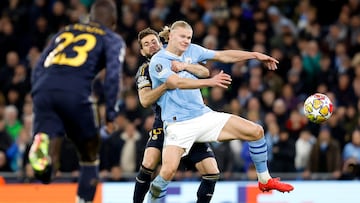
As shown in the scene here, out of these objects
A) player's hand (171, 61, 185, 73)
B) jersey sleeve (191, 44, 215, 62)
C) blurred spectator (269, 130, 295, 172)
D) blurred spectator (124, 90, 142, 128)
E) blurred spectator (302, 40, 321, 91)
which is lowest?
blurred spectator (269, 130, 295, 172)

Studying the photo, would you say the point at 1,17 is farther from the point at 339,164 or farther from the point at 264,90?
the point at 339,164

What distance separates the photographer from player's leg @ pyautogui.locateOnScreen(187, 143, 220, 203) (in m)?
11.5

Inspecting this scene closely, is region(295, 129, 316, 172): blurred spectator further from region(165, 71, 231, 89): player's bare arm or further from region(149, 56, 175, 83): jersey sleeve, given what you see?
region(165, 71, 231, 89): player's bare arm

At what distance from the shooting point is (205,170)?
1159 centimetres

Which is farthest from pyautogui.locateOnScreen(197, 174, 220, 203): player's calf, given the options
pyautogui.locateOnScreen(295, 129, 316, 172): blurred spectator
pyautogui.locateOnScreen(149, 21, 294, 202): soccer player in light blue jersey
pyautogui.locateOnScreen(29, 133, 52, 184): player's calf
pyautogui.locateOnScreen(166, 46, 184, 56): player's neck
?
pyautogui.locateOnScreen(295, 129, 316, 172): blurred spectator

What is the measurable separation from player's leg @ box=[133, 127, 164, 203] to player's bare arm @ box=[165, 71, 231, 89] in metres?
1.01

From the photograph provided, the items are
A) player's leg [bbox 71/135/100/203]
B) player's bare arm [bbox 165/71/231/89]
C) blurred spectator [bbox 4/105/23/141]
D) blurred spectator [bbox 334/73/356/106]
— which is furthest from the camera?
blurred spectator [bbox 4/105/23/141]

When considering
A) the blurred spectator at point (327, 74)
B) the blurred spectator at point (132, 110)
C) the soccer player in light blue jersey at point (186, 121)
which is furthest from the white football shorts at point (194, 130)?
the blurred spectator at point (327, 74)

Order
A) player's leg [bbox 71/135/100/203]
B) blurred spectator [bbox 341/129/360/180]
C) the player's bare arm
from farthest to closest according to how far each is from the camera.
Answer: blurred spectator [bbox 341/129/360/180]
the player's bare arm
player's leg [bbox 71/135/100/203]

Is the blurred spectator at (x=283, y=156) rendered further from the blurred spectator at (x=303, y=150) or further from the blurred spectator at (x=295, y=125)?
the blurred spectator at (x=295, y=125)

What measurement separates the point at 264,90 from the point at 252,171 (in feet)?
8.47

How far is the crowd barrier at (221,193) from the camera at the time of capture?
1548cm

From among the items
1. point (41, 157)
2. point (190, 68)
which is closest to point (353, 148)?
point (190, 68)

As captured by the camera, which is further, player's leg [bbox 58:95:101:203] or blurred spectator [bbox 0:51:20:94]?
blurred spectator [bbox 0:51:20:94]
